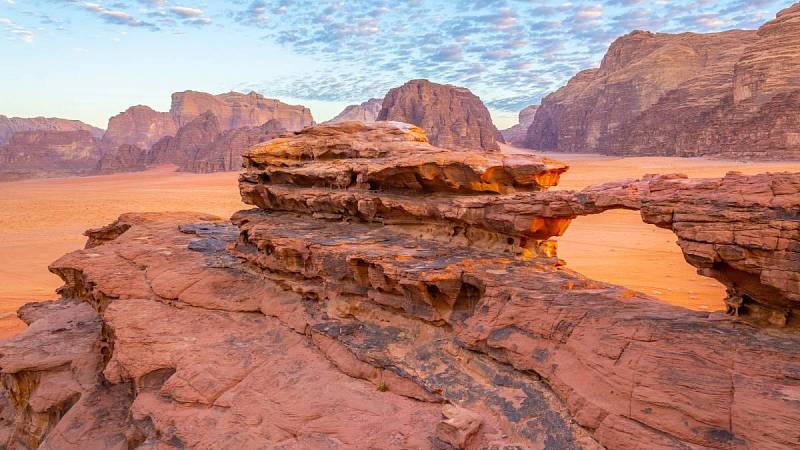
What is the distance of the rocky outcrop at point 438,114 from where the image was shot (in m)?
86.4

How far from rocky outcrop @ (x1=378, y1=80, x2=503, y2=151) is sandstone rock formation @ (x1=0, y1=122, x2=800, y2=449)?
249 ft

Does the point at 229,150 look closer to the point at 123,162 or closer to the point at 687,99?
the point at 123,162

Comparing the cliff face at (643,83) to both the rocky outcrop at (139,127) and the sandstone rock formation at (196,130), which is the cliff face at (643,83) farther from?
the rocky outcrop at (139,127)

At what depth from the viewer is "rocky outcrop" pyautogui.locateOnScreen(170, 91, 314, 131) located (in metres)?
153

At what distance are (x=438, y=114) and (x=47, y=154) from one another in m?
90.1

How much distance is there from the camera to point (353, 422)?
6.15 m

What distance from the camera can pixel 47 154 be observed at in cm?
11369

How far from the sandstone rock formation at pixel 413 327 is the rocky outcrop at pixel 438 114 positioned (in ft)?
249

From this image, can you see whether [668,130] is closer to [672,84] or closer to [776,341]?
[672,84]

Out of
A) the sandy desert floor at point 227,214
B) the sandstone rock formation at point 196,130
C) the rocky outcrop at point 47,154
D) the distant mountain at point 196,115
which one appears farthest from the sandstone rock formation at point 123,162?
the sandy desert floor at point 227,214

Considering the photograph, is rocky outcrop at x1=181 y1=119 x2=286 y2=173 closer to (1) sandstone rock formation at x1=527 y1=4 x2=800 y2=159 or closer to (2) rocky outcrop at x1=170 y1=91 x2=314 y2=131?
(2) rocky outcrop at x1=170 y1=91 x2=314 y2=131

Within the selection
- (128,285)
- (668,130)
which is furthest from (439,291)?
(668,130)

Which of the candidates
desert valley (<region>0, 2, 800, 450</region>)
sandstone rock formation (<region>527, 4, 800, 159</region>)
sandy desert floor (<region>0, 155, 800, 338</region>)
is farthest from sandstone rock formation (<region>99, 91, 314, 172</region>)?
desert valley (<region>0, 2, 800, 450</region>)

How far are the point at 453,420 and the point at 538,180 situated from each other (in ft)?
14.2
